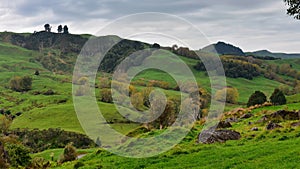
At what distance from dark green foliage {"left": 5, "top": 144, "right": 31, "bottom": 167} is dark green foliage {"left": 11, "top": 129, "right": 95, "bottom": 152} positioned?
78.4 meters

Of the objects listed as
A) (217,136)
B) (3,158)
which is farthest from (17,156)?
(217,136)

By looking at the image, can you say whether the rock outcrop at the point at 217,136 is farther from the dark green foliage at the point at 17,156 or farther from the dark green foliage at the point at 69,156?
the dark green foliage at the point at 17,156

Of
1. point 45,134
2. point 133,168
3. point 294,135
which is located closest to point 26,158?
point 133,168

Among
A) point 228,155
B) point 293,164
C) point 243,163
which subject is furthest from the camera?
point 228,155

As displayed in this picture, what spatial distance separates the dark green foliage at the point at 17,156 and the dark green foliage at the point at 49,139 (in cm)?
7845

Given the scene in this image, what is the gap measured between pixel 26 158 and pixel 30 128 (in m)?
108

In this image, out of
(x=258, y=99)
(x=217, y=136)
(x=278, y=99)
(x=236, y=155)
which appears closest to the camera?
(x=236, y=155)

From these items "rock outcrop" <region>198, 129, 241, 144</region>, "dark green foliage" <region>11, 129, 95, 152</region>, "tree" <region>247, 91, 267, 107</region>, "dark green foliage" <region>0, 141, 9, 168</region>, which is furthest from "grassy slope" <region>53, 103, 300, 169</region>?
"dark green foliage" <region>11, 129, 95, 152</region>

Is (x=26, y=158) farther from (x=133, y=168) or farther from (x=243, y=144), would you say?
(x=243, y=144)

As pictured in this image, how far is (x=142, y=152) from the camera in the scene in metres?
28.4

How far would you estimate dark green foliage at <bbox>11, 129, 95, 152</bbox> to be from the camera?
397 feet

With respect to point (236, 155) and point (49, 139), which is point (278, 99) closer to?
point (236, 155)

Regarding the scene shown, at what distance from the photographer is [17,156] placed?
128 ft

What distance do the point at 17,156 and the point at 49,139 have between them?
3783 inches
